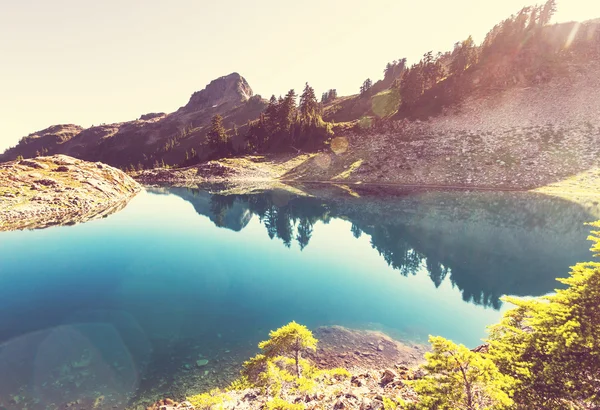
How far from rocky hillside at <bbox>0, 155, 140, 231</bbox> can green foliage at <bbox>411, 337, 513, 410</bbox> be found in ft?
165

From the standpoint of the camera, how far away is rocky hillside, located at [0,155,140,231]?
134ft

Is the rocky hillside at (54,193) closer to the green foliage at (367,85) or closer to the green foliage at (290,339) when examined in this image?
the green foliage at (290,339)

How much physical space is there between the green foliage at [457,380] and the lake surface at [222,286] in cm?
1045

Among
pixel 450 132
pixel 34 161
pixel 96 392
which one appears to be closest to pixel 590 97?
pixel 450 132

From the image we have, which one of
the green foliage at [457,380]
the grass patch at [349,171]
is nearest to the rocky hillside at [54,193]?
the green foliage at [457,380]

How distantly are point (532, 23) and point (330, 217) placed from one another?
5280 inches

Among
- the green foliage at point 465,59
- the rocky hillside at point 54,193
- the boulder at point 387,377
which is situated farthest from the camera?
the green foliage at point 465,59

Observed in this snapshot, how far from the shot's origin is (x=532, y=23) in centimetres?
11119

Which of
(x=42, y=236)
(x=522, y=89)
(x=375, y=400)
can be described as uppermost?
(x=522, y=89)

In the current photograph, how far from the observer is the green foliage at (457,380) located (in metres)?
6.57

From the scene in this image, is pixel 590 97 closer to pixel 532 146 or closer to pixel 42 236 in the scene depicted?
pixel 532 146

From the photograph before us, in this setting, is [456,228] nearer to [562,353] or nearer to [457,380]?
[562,353]

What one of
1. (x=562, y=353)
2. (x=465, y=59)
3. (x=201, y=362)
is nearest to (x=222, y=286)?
(x=201, y=362)

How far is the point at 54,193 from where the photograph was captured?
156 ft
